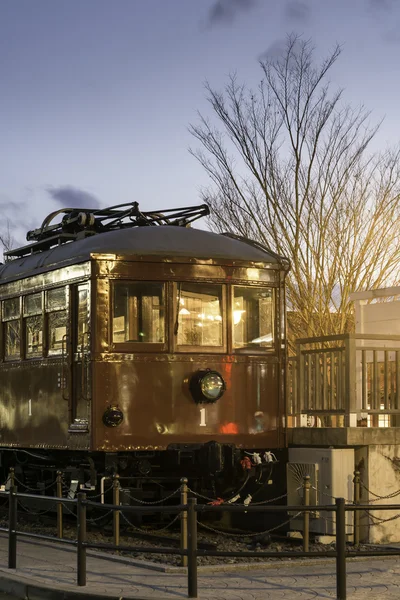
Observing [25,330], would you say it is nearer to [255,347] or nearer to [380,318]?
[255,347]

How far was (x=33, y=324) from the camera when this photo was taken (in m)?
15.3

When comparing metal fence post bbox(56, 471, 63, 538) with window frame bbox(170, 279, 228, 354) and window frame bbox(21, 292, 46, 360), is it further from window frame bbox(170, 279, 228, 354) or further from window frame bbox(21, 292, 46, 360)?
window frame bbox(170, 279, 228, 354)

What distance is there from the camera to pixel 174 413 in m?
13.6

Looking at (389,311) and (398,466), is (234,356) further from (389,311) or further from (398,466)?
(389,311)

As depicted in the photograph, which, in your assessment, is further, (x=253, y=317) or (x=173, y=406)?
(x=253, y=317)

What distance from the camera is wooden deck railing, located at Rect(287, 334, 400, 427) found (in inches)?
535

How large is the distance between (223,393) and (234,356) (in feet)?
1.77

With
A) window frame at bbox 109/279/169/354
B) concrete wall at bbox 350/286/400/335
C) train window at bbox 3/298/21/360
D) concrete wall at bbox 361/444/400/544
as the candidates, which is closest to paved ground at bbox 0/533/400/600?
concrete wall at bbox 361/444/400/544

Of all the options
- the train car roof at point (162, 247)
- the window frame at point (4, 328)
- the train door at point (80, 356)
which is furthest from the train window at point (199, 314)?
the window frame at point (4, 328)

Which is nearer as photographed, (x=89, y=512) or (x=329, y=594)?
(x=329, y=594)

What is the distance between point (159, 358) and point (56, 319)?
1709 millimetres

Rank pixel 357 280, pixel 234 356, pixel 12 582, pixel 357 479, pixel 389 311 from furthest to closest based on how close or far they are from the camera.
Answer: pixel 357 280 → pixel 389 311 → pixel 234 356 → pixel 357 479 → pixel 12 582

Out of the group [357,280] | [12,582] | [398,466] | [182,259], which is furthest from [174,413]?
[357,280]

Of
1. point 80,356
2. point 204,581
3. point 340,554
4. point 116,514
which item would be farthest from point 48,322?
point 340,554
